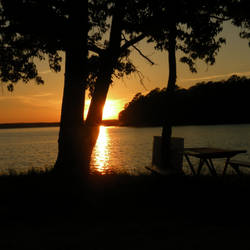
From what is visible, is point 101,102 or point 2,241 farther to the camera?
point 101,102

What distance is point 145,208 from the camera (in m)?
6.20

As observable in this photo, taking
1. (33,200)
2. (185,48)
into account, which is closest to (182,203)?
(33,200)

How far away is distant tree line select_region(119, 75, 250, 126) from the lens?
128m

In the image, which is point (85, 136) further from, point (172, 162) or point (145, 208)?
point (145, 208)

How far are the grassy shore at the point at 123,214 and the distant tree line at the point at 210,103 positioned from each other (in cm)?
11490

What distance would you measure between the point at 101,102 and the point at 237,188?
4.76 meters

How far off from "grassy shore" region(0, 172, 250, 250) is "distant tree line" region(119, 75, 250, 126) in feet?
377

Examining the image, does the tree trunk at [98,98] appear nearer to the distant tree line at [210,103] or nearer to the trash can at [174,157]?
the trash can at [174,157]

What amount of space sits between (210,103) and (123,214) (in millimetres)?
130450

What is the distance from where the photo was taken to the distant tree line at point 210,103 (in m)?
128

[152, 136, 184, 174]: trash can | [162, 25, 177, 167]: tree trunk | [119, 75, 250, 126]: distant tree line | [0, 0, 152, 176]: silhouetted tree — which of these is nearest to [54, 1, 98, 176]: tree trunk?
[0, 0, 152, 176]: silhouetted tree

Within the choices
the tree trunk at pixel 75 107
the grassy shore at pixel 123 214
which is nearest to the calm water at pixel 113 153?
the tree trunk at pixel 75 107

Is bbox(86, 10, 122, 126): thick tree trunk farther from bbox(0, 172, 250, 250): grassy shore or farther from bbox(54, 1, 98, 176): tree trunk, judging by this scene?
bbox(0, 172, 250, 250): grassy shore

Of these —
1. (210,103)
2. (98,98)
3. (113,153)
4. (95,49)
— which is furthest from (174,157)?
(210,103)
